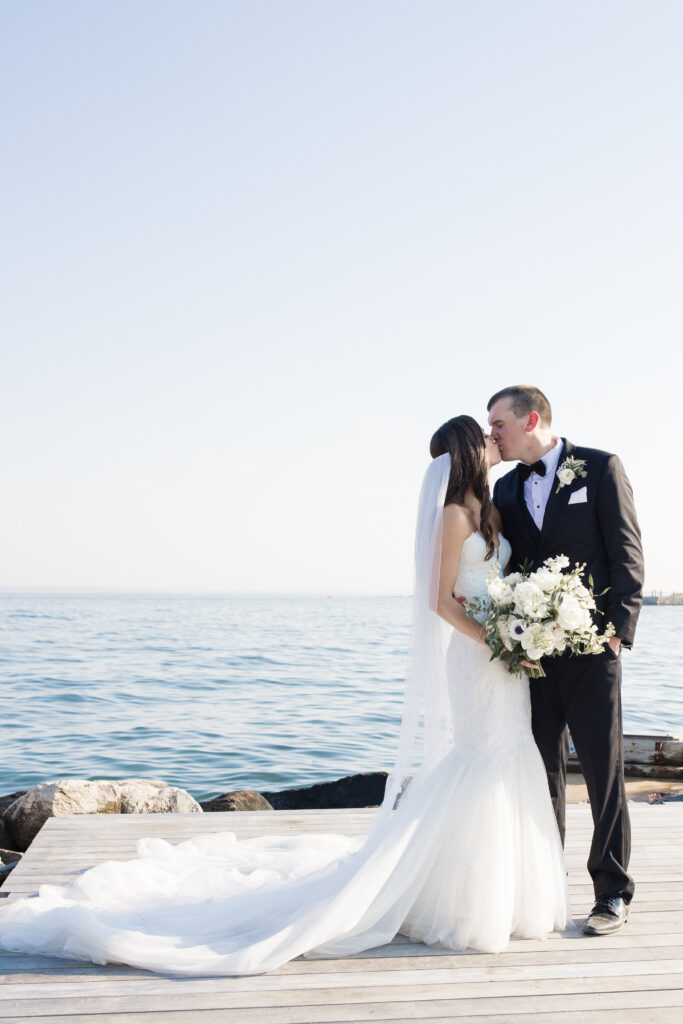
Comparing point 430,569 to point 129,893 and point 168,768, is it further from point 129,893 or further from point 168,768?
point 168,768

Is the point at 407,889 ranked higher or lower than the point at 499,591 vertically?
lower

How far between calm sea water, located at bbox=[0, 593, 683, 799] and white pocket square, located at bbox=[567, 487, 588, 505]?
793cm

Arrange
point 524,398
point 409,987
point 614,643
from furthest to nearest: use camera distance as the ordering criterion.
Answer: point 524,398, point 614,643, point 409,987

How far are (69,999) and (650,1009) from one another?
2018mm

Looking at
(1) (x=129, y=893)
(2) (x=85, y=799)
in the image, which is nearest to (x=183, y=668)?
(2) (x=85, y=799)

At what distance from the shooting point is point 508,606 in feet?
12.0

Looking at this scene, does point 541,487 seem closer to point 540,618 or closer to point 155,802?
point 540,618

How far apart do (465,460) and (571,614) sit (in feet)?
2.81

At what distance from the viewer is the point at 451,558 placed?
155 inches

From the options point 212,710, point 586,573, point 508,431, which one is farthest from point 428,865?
point 212,710

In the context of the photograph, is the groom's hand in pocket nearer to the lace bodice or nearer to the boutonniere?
the lace bodice

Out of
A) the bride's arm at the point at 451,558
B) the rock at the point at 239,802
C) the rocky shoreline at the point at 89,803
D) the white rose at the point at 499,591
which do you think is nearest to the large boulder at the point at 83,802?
the rocky shoreline at the point at 89,803

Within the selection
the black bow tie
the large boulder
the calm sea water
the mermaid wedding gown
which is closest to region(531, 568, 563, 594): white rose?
the mermaid wedding gown

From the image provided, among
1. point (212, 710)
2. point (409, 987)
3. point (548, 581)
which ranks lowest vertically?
point (212, 710)
